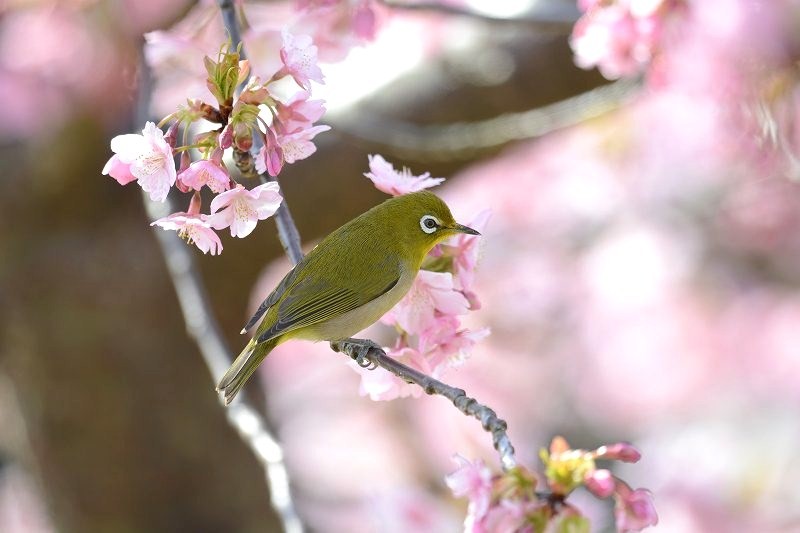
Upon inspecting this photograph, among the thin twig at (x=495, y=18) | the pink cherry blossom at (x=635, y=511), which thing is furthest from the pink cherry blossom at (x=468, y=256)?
the thin twig at (x=495, y=18)

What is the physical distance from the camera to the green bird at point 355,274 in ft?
6.46

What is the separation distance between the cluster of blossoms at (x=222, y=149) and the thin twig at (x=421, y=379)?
10cm

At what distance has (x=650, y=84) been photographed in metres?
2.86

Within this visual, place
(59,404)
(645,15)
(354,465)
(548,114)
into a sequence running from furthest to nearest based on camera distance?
(354,465), (59,404), (548,114), (645,15)

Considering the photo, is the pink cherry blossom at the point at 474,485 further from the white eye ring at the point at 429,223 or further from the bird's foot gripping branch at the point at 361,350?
the white eye ring at the point at 429,223

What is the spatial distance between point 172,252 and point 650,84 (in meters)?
1.43

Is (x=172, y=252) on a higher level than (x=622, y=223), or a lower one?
lower

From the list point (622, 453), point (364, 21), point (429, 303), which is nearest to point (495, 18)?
point (364, 21)

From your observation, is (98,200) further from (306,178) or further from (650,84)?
(650,84)

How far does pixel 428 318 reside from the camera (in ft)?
5.80

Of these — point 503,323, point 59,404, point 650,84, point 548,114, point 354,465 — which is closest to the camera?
point 650,84

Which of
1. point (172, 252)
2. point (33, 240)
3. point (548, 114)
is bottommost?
point (172, 252)

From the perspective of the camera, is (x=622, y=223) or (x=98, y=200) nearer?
(x=98, y=200)

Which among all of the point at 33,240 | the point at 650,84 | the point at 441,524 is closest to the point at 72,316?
the point at 33,240
